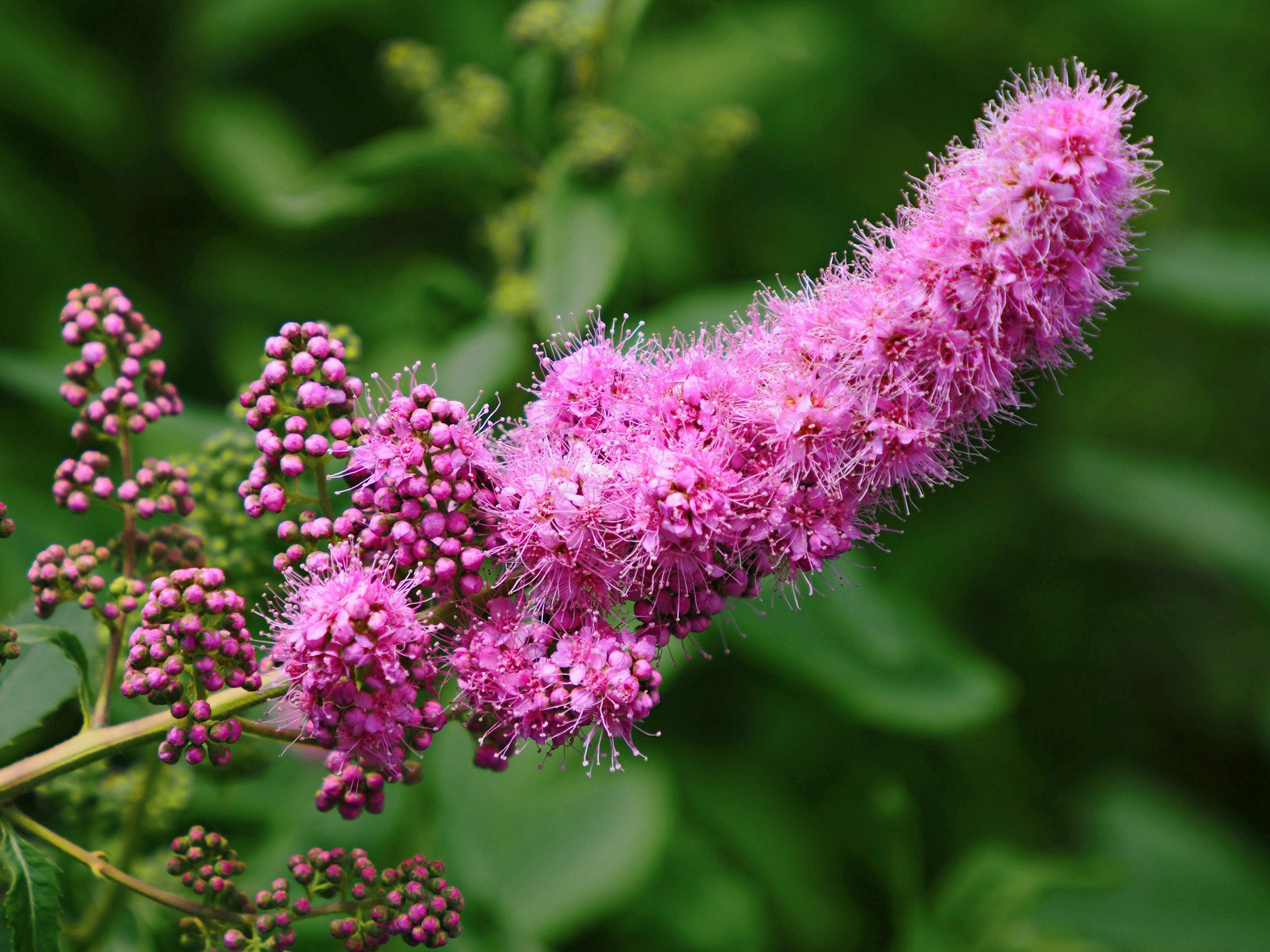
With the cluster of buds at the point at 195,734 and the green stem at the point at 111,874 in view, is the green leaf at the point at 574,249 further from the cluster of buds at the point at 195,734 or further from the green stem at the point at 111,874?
the green stem at the point at 111,874

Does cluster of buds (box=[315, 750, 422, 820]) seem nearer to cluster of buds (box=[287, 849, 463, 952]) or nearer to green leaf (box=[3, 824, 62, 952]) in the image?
cluster of buds (box=[287, 849, 463, 952])

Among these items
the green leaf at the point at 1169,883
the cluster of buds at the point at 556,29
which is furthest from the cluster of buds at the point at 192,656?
the green leaf at the point at 1169,883

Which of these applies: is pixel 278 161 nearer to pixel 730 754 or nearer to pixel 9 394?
pixel 9 394

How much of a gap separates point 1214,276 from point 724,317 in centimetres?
272

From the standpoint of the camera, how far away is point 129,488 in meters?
2.04

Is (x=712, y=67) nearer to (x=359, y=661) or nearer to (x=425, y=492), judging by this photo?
(x=425, y=492)

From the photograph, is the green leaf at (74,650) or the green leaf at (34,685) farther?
the green leaf at (34,685)

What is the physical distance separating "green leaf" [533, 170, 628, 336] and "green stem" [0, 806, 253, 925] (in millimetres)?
1571

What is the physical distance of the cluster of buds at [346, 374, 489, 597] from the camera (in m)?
1.86

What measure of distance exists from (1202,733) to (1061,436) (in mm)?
1641

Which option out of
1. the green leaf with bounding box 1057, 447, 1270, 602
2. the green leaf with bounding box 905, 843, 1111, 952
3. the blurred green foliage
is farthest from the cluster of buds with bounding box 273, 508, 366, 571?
the green leaf with bounding box 1057, 447, 1270, 602

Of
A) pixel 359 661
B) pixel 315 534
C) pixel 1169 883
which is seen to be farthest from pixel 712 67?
pixel 1169 883

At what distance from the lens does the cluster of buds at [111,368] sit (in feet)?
6.93

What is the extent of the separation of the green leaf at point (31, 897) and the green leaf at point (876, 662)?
1944 millimetres
